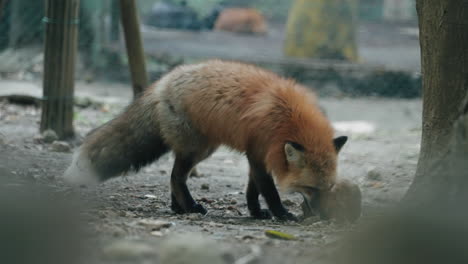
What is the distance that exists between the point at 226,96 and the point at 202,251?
2.77 meters

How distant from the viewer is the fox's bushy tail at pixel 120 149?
6246 mm

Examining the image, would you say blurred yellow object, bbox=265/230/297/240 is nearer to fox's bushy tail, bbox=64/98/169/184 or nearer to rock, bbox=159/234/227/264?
rock, bbox=159/234/227/264

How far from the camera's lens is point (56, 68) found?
27.8ft

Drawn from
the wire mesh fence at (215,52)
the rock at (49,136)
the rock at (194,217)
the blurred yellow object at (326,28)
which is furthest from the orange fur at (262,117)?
the blurred yellow object at (326,28)

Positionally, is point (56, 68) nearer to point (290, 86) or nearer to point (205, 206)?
point (205, 206)

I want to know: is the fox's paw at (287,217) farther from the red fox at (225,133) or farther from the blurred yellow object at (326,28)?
the blurred yellow object at (326,28)

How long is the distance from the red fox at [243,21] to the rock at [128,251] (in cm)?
1714

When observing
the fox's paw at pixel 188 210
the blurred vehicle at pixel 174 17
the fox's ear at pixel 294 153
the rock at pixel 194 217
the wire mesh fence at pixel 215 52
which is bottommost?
the fox's paw at pixel 188 210

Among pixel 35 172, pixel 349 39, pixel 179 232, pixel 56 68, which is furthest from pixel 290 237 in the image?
pixel 349 39

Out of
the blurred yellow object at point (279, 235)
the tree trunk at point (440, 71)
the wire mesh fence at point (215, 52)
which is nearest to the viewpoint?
the blurred yellow object at point (279, 235)

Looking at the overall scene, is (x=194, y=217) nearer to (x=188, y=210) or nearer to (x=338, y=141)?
(x=188, y=210)

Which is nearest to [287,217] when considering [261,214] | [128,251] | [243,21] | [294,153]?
[261,214]

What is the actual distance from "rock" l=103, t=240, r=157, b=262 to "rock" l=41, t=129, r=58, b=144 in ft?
16.6

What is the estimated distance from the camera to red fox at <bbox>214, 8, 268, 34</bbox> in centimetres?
2033
